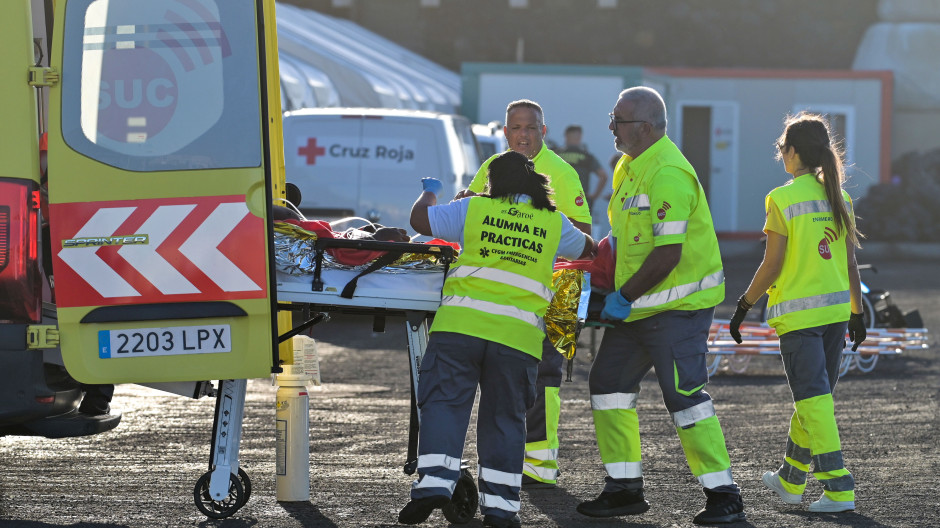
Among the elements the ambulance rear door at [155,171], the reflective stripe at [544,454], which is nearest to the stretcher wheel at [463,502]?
the reflective stripe at [544,454]

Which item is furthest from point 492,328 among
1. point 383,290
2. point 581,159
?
point 581,159

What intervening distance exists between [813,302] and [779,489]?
0.87 metres

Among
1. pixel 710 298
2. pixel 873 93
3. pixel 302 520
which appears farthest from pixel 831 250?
pixel 873 93

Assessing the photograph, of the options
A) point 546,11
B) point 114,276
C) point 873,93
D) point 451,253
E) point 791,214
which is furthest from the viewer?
point 546,11

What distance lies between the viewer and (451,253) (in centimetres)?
597

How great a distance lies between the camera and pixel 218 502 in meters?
5.90

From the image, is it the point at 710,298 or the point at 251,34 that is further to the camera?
the point at 710,298

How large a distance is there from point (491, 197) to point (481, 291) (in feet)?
1.28

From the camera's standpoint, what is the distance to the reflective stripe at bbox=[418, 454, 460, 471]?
568 cm

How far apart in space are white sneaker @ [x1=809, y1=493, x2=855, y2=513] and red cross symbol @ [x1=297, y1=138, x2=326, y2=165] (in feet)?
25.4

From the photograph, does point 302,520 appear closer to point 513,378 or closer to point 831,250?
point 513,378

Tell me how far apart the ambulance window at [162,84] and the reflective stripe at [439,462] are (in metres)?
1.35

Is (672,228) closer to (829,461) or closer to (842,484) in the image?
(829,461)

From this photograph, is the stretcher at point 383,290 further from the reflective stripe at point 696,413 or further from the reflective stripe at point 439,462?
the reflective stripe at point 696,413
